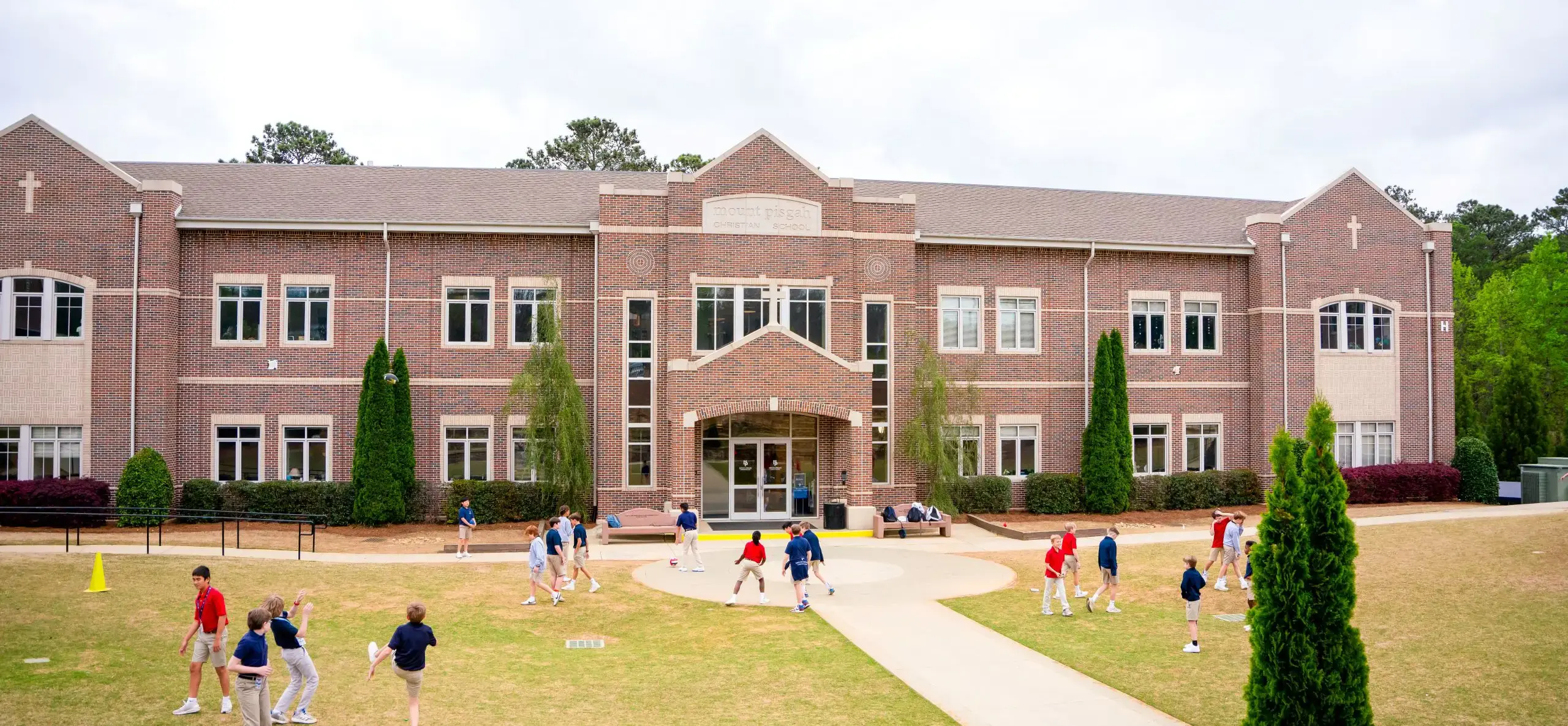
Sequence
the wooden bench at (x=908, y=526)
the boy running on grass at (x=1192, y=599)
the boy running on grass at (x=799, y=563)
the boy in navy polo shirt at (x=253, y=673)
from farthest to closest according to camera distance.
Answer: the wooden bench at (x=908, y=526), the boy running on grass at (x=799, y=563), the boy running on grass at (x=1192, y=599), the boy in navy polo shirt at (x=253, y=673)

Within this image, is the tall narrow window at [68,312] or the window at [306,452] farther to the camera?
the window at [306,452]

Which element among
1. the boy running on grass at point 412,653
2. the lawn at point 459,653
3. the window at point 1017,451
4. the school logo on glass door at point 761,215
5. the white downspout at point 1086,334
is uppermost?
the school logo on glass door at point 761,215

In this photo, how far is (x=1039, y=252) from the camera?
103 feet

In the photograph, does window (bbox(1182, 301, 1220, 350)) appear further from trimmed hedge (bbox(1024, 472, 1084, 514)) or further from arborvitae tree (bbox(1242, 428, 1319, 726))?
arborvitae tree (bbox(1242, 428, 1319, 726))

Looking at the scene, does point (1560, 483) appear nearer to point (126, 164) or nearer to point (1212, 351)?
point (1212, 351)

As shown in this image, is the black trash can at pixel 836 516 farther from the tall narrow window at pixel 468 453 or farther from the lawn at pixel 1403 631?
the tall narrow window at pixel 468 453

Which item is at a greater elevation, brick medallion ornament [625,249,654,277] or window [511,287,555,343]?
brick medallion ornament [625,249,654,277]

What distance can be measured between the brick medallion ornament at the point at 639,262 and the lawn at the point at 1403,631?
12.5 meters

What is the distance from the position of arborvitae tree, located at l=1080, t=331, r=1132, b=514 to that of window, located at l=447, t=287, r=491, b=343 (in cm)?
1798

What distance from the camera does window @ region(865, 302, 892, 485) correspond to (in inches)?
1142

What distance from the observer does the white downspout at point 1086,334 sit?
103ft

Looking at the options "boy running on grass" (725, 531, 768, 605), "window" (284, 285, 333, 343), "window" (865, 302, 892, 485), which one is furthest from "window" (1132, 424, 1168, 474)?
"window" (284, 285, 333, 343)

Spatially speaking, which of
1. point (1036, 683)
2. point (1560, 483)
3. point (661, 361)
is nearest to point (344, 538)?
point (661, 361)

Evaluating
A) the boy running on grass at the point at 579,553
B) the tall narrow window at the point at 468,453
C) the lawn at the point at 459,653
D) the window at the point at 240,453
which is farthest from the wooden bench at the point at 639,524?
the window at the point at 240,453
